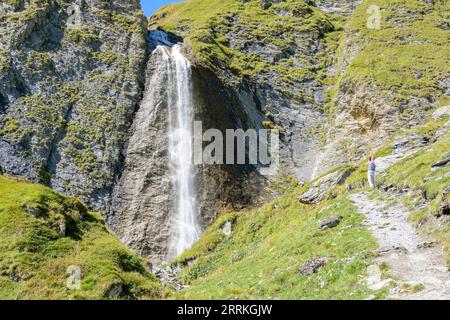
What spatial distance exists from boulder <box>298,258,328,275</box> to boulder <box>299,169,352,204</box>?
40.2 feet

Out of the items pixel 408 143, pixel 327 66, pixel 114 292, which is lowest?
pixel 114 292

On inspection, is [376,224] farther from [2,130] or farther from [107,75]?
[107,75]

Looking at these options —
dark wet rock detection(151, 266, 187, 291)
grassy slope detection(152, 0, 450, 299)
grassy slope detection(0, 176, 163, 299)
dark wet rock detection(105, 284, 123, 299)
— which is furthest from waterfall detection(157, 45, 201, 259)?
dark wet rock detection(105, 284, 123, 299)

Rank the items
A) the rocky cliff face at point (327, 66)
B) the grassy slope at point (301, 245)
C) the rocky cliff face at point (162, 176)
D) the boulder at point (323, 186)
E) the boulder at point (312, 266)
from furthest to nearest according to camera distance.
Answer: the rocky cliff face at point (327, 66), the rocky cliff face at point (162, 176), the boulder at point (323, 186), the boulder at point (312, 266), the grassy slope at point (301, 245)

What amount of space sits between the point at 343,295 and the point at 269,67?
196ft

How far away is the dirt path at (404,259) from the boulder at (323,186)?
7857 millimetres

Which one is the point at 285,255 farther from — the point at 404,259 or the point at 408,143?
the point at 408,143

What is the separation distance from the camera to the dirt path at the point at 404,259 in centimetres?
1369

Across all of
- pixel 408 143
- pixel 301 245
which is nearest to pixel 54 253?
pixel 301 245

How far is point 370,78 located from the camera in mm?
58219

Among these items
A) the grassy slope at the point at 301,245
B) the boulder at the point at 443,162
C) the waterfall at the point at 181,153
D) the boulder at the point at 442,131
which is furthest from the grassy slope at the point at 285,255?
the boulder at the point at 442,131

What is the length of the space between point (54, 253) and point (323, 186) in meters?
17.4

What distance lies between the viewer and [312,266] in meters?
18.3

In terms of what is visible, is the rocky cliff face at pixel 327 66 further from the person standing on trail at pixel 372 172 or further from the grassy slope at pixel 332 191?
the person standing on trail at pixel 372 172
